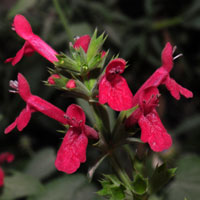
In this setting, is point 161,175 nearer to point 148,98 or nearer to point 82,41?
point 148,98

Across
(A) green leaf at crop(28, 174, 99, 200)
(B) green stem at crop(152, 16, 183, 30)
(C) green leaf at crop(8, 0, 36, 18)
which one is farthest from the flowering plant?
(B) green stem at crop(152, 16, 183, 30)

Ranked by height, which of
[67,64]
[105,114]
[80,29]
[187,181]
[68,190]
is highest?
[67,64]

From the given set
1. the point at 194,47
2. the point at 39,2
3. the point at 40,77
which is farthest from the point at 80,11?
the point at 194,47

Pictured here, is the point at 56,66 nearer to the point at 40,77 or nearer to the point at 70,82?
the point at 70,82

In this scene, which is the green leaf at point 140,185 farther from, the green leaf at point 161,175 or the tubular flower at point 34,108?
the tubular flower at point 34,108

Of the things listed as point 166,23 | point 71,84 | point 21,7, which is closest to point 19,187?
point 71,84

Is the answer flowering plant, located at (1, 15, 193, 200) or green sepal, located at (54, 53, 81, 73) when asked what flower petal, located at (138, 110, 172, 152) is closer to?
flowering plant, located at (1, 15, 193, 200)

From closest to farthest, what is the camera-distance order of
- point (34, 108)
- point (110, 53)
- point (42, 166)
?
point (34, 108) < point (42, 166) < point (110, 53)
